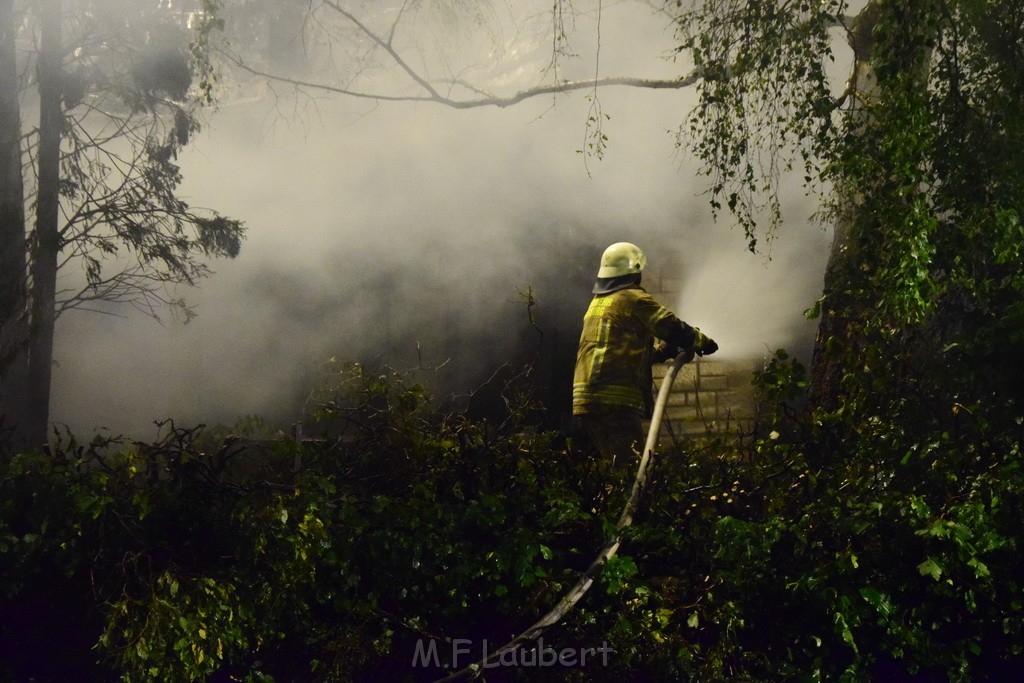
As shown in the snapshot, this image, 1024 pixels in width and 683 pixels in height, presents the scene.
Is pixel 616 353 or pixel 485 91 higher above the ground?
pixel 485 91

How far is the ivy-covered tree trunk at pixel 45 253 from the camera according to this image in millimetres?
4473

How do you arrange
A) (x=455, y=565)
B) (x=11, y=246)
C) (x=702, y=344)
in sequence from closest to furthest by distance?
1. (x=455, y=565)
2. (x=11, y=246)
3. (x=702, y=344)

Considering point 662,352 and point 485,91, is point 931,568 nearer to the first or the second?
point 662,352

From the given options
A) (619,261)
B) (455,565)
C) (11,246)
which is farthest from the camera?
Answer: (619,261)

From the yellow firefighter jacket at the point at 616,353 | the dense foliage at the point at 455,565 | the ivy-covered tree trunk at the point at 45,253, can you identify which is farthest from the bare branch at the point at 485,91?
the dense foliage at the point at 455,565

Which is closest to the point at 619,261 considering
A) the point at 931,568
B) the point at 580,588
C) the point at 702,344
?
the point at 702,344

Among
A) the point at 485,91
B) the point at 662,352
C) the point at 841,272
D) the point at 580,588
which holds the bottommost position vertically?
the point at 580,588

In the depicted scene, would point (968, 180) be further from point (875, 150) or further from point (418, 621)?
point (418, 621)

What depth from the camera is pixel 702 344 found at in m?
4.85

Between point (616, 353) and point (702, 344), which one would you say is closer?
point (702, 344)

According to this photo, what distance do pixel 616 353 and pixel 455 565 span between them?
154 cm

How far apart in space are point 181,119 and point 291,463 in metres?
1.71

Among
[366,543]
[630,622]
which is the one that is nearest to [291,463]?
[366,543]

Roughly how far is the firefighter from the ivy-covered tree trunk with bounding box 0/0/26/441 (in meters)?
2.66
